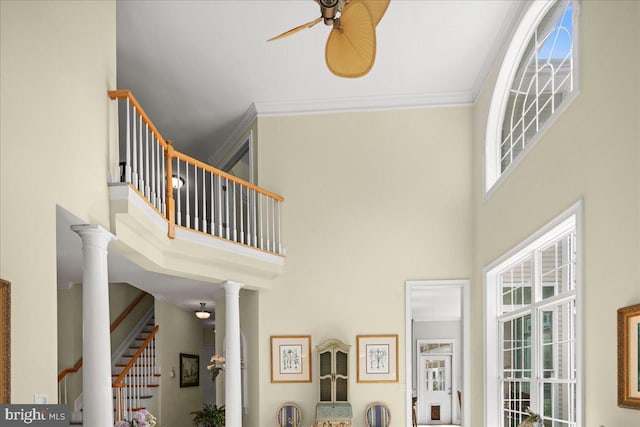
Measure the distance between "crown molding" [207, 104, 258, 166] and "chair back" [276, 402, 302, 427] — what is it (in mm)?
4359

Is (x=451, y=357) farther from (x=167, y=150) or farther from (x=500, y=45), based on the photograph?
(x=167, y=150)

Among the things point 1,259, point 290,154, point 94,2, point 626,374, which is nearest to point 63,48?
point 94,2

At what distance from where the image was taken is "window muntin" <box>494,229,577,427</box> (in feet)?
19.9

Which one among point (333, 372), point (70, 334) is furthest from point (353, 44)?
point (70, 334)

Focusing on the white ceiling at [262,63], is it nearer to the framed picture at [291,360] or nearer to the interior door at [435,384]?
the framed picture at [291,360]

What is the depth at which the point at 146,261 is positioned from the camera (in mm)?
7578

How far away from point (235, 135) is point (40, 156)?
6.97 meters

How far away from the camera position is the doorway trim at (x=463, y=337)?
9734 mm

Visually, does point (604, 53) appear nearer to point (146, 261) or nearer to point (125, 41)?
point (146, 261)

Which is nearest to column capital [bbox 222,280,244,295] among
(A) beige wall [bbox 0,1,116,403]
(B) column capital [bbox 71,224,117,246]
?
(B) column capital [bbox 71,224,117,246]

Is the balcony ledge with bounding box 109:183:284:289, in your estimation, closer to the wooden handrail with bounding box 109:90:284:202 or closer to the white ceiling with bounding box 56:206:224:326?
the white ceiling with bounding box 56:206:224:326

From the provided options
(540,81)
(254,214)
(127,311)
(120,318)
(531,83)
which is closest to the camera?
(540,81)

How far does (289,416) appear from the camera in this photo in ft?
32.4

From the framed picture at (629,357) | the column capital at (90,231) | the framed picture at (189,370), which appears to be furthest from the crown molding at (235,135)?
the framed picture at (629,357)
